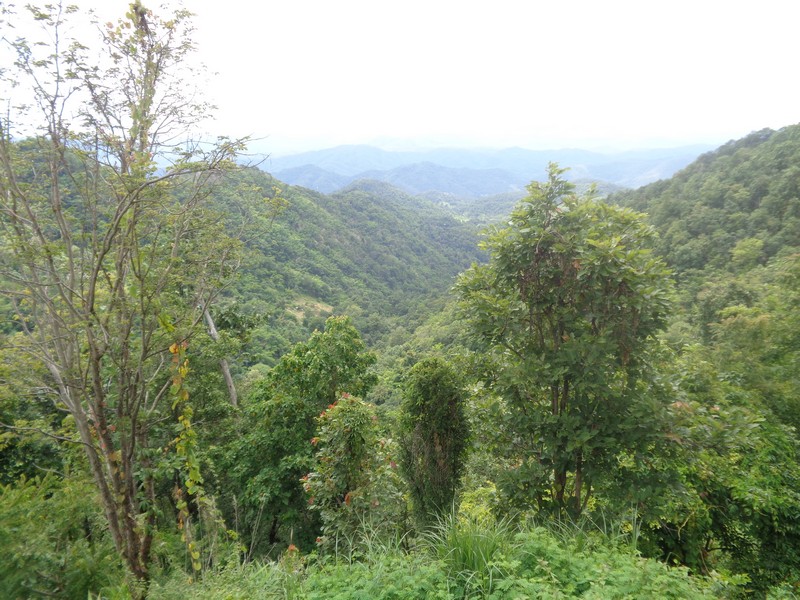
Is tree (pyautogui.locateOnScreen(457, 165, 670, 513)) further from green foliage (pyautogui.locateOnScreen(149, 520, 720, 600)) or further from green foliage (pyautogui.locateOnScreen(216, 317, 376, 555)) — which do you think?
green foliage (pyautogui.locateOnScreen(216, 317, 376, 555))

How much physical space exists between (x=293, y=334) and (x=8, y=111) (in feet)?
147

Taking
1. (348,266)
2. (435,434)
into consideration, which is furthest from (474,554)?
(348,266)

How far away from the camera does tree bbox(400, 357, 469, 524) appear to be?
546 centimetres

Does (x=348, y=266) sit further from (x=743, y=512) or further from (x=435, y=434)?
(x=743, y=512)

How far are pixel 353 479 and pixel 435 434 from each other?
4.01 feet

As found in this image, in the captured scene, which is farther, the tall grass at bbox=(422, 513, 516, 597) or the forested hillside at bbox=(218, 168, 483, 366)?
the forested hillside at bbox=(218, 168, 483, 366)

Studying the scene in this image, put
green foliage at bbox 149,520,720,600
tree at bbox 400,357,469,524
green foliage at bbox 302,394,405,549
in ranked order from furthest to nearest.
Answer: tree at bbox 400,357,469,524 < green foliage at bbox 302,394,405,549 < green foliage at bbox 149,520,720,600

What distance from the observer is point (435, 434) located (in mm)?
5504

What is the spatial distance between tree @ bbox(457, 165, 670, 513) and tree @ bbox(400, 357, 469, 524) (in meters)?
1.04

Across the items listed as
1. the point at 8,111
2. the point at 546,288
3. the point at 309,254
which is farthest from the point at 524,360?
the point at 309,254

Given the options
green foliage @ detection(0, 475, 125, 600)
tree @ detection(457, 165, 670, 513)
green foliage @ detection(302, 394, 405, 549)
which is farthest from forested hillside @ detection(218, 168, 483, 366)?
tree @ detection(457, 165, 670, 513)

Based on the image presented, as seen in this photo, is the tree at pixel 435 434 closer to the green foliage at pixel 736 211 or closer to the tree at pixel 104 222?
the tree at pixel 104 222

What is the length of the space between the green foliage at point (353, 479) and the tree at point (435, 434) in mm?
359

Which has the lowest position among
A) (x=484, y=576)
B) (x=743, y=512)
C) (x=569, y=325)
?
(x=743, y=512)
